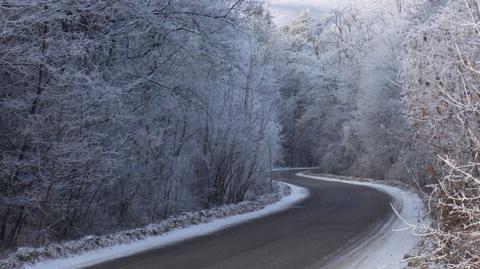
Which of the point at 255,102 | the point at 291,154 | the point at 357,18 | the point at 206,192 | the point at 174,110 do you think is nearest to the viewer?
the point at 174,110

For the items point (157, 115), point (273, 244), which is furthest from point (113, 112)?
point (273, 244)

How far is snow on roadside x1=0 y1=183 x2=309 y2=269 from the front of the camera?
10.4m

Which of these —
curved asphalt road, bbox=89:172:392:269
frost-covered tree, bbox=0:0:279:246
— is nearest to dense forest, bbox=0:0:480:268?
frost-covered tree, bbox=0:0:279:246

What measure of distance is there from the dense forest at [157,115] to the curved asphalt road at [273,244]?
2.28m

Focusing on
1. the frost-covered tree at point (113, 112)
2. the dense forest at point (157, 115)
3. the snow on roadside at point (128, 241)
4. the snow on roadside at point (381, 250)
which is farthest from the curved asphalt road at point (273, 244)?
the frost-covered tree at point (113, 112)

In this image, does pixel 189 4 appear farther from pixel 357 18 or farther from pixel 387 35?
pixel 357 18

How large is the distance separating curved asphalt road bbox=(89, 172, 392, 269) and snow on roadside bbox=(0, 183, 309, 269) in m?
0.50

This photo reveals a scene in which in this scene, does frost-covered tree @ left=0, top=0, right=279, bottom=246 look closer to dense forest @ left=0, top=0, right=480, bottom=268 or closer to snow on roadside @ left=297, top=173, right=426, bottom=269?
dense forest @ left=0, top=0, right=480, bottom=268

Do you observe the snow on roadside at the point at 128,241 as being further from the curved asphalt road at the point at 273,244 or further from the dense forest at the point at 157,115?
the dense forest at the point at 157,115

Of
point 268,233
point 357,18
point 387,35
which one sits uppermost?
point 357,18

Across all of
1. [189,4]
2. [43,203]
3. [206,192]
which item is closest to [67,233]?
[43,203]

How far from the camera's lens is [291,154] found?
76.6 m

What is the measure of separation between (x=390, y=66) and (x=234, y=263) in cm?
3020

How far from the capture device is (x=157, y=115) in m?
16.5
